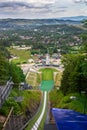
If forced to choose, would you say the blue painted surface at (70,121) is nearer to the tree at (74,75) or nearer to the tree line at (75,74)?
the tree line at (75,74)

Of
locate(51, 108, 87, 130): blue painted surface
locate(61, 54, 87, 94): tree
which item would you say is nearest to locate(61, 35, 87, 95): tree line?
locate(61, 54, 87, 94): tree

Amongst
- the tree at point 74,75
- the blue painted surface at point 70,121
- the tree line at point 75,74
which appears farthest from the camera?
the tree at point 74,75

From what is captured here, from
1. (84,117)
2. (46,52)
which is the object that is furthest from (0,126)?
(46,52)

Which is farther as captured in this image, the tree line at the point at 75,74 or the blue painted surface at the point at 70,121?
the tree line at the point at 75,74

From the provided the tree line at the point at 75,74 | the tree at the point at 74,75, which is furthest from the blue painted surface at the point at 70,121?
the tree at the point at 74,75

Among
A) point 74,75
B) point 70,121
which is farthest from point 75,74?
point 70,121

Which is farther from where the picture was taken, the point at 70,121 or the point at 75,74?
the point at 75,74

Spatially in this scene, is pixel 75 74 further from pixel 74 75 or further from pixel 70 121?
pixel 70 121

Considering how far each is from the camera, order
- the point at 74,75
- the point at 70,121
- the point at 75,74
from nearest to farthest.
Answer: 1. the point at 70,121
2. the point at 75,74
3. the point at 74,75

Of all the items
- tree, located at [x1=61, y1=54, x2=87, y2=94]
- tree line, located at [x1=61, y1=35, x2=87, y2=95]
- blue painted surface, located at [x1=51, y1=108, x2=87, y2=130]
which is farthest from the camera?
tree, located at [x1=61, y1=54, x2=87, y2=94]

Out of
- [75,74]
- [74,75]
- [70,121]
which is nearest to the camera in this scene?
[70,121]

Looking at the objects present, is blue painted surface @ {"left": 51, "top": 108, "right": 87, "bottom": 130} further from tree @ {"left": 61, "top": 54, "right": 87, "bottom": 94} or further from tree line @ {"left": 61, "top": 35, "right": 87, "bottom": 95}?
tree @ {"left": 61, "top": 54, "right": 87, "bottom": 94}
